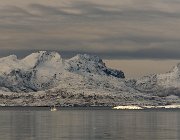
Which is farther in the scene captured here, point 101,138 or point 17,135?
point 17,135

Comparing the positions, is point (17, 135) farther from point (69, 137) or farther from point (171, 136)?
point (171, 136)

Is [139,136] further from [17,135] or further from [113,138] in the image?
[17,135]

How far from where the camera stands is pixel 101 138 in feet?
506

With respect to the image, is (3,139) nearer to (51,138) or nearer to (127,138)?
(51,138)

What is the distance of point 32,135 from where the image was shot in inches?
6560

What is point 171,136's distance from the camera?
536ft

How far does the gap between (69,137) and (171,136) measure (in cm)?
2632

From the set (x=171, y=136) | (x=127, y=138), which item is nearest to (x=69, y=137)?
(x=127, y=138)

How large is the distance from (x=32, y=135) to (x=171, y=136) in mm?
36068

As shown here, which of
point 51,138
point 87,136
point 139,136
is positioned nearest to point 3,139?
point 51,138

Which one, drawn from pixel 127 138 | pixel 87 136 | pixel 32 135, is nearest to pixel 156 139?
pixel 127 138

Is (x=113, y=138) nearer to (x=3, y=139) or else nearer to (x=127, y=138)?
(x=127, y=138)

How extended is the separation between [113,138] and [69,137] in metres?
12.2

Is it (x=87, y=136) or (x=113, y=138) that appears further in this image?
(x=87, y=136)
